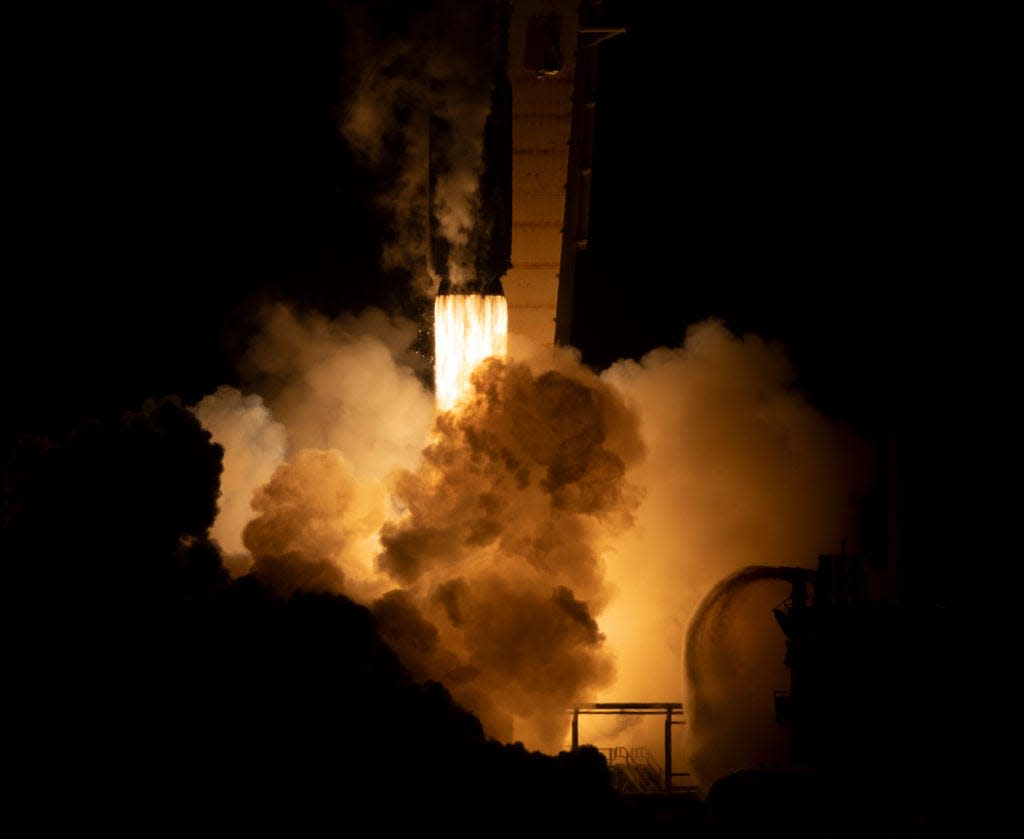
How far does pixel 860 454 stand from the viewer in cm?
2248

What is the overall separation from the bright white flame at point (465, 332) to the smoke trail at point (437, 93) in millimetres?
501

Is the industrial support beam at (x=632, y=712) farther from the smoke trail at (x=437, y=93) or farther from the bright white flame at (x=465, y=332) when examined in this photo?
the smoke trail at (x=437, y=93)

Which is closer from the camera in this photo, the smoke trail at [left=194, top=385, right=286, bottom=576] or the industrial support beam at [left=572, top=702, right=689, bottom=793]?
the industrial support beam at [left=572, top=702, right=689, bottom=793]

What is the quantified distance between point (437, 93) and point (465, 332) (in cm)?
395

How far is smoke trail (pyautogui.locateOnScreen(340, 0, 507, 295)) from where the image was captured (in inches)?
715

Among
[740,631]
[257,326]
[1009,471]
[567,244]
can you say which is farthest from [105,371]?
[1009,471]

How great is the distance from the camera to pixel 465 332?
19484mm

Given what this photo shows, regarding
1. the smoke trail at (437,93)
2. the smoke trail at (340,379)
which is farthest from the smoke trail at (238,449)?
the smoke trail at (437,93)

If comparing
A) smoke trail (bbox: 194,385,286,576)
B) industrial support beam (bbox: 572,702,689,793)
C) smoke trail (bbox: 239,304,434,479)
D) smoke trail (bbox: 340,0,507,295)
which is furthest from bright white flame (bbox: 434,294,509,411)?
industrial support beam (bbox: 572,702,689,793)

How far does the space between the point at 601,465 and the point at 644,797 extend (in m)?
4.77

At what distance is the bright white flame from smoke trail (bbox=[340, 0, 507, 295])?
0.50m

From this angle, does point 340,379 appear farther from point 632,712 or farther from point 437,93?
→ point 632,712

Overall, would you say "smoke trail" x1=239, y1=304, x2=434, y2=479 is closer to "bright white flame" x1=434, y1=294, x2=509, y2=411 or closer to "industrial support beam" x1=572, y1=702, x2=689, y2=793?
"bright white flame" x1=434, y1=294, x2=509, y2=411

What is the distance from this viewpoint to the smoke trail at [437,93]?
18.2 meters
